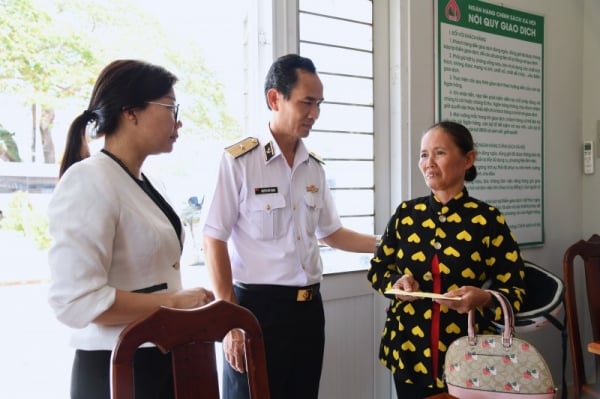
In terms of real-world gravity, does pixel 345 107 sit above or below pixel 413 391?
above

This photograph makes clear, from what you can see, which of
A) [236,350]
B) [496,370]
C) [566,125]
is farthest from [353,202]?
[566,125]

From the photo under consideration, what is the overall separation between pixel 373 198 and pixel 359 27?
0.80m

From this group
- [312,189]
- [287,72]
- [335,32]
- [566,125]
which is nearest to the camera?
[287,72]

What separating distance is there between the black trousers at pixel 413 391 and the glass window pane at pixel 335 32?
1.43 metres

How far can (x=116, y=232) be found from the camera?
3.53 ft

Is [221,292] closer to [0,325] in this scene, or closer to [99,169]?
[99,169]


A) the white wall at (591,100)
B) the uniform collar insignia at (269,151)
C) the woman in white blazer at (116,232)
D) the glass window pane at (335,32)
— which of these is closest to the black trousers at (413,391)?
the woman in white blazer at (116,232)

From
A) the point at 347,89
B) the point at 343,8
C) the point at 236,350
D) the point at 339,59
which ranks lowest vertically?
the point at 236,350

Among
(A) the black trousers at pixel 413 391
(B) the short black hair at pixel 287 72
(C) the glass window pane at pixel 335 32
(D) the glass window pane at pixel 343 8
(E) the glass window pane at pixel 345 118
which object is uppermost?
(D) the glass window pane at pixel 343 8

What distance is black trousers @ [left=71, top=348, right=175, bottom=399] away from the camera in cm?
108

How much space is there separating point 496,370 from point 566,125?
7.08 ft

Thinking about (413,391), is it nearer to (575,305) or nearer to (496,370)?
(496,370)

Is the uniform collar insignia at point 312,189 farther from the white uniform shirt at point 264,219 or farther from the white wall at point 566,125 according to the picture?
the white wall at point 566,125

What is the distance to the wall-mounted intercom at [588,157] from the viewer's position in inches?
109
